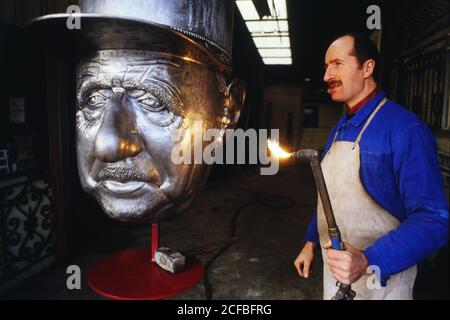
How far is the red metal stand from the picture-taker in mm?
986

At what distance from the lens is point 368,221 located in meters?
1.72

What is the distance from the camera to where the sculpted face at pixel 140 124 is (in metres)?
0.97

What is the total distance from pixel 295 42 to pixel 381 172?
789 cm

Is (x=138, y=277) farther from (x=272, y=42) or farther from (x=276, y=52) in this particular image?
(x=276, y=52)

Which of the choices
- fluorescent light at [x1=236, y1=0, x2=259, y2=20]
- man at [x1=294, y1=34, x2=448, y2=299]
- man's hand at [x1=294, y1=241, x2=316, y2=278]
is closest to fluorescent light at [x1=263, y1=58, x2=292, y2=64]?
fluorescent light at [x1=236, y1=0, x2=259, y2=20]

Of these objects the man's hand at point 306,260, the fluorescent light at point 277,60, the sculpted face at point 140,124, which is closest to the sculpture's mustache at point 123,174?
the sculpted face at point 140,124

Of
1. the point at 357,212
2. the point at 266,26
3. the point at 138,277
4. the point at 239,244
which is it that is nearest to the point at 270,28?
the point at 266,26

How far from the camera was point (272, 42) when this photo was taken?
28.0ft

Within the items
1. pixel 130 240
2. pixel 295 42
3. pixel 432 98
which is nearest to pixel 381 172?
pixel 432 98

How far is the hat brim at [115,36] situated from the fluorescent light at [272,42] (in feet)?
24.9

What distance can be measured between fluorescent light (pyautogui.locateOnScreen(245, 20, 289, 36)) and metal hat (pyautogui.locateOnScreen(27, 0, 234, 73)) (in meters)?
6.04

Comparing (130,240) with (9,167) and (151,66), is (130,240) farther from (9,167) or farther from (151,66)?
(151,66)

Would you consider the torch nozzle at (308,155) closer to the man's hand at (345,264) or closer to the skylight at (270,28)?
the man's hand at (345,264)

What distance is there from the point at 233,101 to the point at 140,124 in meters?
0.36
